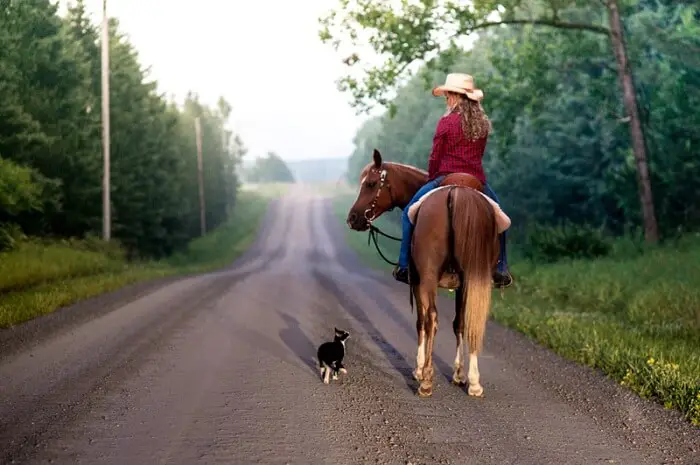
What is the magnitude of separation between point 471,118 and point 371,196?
1428 mm

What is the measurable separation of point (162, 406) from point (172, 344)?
3.11m

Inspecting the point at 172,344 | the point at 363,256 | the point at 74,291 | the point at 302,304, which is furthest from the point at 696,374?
the point at 363,256

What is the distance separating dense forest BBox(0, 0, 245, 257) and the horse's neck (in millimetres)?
13264

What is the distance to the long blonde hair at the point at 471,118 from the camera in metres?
6.46

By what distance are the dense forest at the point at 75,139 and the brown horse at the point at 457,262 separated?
46.4 ft

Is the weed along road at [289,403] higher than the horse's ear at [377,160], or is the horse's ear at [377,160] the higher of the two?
the horse's ear at [377,160]

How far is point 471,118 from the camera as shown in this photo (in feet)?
21.3

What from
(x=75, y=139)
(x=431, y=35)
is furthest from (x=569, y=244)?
(x=75, y=139)

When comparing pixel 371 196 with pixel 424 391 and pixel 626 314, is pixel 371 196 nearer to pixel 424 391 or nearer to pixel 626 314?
pixel 424 391

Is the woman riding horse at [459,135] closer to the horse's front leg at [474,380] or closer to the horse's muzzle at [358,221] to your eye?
the horse's muzzle at [358,221]

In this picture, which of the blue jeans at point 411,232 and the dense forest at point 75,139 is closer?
the blue jeans at point 411,232

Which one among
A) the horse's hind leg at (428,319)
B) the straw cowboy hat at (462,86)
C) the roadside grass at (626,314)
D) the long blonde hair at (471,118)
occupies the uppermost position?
the straw cowboy hat at (462,86)

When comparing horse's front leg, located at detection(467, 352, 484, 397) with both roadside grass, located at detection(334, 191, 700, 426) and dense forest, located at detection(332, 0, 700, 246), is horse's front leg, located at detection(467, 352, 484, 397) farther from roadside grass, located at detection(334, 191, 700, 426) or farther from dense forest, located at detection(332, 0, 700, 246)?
dense forest, located at detection(332, 0, 700, 246)

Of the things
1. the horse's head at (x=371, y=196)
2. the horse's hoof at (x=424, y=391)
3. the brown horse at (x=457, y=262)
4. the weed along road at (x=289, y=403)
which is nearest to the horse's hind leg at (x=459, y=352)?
the brown horse at (x=457, y=262)
